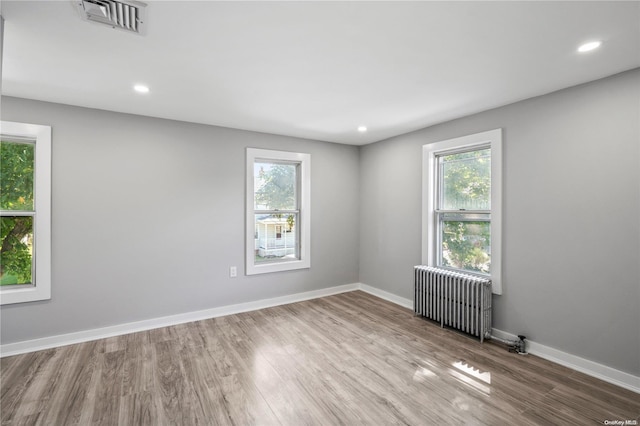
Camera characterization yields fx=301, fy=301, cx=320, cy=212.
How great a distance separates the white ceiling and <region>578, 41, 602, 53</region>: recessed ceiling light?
5cm

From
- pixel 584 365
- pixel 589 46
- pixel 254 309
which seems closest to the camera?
pixel 589 46

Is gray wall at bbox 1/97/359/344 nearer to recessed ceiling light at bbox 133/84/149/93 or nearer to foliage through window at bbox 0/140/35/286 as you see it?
foliage through window at bbox 0/140/35/286

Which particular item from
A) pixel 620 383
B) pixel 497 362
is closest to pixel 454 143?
pixel 497 362

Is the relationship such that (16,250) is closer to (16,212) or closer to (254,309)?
(16,212)

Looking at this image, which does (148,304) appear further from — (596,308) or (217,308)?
(596,308)

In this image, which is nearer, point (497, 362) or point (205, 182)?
point (497, 362)

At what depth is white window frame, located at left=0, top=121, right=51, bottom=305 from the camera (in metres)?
2.91

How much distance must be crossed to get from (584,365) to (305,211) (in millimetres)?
3457

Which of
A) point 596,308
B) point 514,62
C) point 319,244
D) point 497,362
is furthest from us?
point 319,244

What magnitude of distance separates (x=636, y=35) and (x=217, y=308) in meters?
4.50

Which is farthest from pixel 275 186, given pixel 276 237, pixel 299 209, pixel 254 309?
pixel 254 309

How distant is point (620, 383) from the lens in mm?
2340

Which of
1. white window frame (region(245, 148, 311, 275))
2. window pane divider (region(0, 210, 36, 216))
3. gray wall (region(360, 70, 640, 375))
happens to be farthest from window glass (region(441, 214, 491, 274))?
window pane divider (region(0, 210, 36, 216))

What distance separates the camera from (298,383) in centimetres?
239
